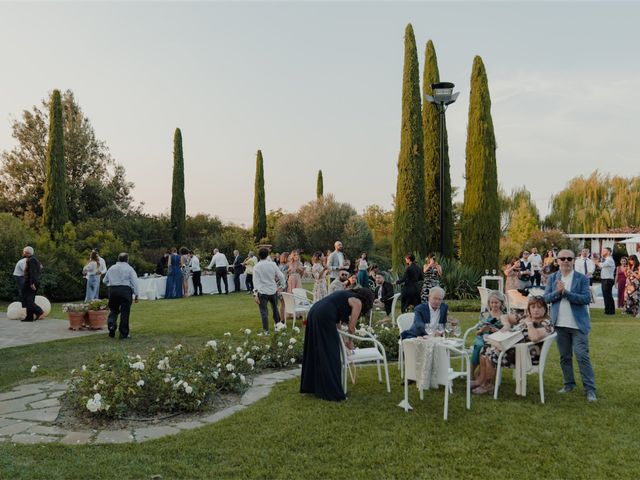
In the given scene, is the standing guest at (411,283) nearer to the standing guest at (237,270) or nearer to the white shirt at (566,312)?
the white shirt at (566,312)

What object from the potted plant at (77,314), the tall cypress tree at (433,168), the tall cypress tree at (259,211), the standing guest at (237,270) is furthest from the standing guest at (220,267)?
the tall cypress tree at (259,211)

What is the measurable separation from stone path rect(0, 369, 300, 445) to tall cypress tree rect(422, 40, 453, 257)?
14.3 meters

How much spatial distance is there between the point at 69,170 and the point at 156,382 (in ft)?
105

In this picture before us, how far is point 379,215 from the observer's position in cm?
4922

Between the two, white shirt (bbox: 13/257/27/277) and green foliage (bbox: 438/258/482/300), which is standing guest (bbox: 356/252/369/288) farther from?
white shirt (bbox: 13/257/27/277)

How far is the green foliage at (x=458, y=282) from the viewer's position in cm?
1533

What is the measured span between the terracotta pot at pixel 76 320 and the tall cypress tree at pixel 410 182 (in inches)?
413

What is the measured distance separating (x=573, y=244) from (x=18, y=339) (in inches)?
1115

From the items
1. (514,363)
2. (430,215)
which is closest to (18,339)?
(514,363)

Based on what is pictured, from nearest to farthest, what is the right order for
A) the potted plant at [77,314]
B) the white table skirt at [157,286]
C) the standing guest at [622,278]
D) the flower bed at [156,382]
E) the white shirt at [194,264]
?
the flower bed at [156,382]
the potted plant at [77,314]
the standing guest at [622,278]
the white table skirt at [157,286]
the white shirt at [194,264]

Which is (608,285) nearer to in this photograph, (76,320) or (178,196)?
(76,320)

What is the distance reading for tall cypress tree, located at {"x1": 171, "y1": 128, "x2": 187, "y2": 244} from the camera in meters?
27.9

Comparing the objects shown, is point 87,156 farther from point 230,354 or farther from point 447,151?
point 230,354

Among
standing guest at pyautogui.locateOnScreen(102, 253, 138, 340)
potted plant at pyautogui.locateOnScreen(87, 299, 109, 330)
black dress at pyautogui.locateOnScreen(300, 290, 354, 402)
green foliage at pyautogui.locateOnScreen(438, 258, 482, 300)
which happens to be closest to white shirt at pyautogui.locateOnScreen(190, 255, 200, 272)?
potted plant at pyautogui.locateOnScreen(87, 299, 109, 330)
